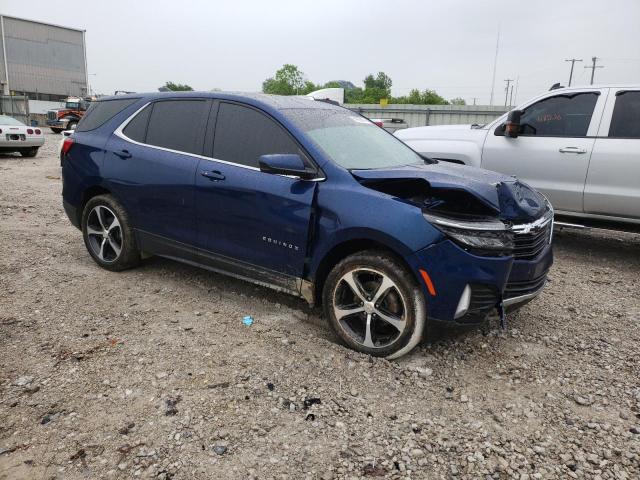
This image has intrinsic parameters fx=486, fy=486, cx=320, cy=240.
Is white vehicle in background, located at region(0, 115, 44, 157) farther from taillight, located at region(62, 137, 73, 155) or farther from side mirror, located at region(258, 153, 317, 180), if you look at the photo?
side mirror, located at region(258, 153, 317, 180)

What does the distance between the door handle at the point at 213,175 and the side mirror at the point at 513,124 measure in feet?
12.4

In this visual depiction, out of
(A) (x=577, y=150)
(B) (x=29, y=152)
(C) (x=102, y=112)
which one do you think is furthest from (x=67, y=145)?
(B) (x=29, y=152)

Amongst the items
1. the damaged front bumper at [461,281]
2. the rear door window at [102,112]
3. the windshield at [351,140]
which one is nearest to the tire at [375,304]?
the damaged front bumper at [461,281]

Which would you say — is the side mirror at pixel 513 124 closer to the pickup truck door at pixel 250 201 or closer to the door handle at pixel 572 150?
the door handle at pixel 572 150

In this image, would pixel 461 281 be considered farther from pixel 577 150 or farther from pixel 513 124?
pixel 513 124

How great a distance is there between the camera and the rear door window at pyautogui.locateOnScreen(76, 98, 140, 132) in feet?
15.4

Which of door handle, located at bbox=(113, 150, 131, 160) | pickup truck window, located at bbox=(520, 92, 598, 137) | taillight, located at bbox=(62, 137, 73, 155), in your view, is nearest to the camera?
door handle, located at bbox=(113, 150, 131, 160)

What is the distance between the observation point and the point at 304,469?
2289mm

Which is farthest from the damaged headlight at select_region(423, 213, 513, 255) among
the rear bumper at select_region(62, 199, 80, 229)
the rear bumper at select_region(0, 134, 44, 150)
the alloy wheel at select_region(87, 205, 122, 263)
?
the rear bumper at select_region(0, 134, 44, 150)

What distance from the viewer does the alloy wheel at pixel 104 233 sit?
465 cm

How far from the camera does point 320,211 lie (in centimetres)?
330

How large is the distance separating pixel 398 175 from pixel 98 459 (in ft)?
7.63

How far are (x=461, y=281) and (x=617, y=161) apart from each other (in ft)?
11.6

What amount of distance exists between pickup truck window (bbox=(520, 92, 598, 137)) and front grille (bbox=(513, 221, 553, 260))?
9.40ft
